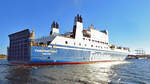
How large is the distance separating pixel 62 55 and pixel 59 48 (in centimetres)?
165

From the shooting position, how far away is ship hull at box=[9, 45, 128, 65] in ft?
79.9

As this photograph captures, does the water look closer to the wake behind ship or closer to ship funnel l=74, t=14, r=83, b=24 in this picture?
the wake behind ship

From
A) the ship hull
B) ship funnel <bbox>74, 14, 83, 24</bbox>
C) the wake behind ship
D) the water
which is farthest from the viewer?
ship funnel <bbox>74, 14, 83, 24</bbox>

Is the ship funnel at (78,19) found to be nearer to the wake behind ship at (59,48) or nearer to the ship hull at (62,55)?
the wake behind ship at (59,48)

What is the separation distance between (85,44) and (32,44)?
14058 millimetres

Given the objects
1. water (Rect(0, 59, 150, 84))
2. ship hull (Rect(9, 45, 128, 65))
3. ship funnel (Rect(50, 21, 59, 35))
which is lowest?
water (Rect(0, 59, 150, 84))

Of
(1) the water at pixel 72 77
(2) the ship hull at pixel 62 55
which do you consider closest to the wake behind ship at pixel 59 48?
(2) the ship hull at pixel 62 55

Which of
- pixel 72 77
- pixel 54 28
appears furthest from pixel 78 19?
pixel 72 77

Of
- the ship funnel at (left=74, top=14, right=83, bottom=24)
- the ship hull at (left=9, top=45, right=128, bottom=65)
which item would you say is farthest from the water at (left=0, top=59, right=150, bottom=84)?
the ship funnel at (left=74, top=14, right=83, bottom=24)

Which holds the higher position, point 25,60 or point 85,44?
point 85,44

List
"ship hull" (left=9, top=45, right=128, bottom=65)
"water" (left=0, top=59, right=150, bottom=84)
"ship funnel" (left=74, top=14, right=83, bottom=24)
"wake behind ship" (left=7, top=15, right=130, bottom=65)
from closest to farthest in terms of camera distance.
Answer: "water" (left=0, top=59, right=150, bottom=84) → "ship hull" (left=9, top=45, right=128, bottom=65) → "wake behind ship" (left=7, top=15, right=130, bottom=65) → "ship funnel" (left=74, top=14, right=83, bottom=24)

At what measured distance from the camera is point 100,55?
124 ft

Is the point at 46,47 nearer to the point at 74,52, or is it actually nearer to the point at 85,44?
the point at 74,52

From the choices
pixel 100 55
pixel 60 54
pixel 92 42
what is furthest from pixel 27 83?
pixel 100 55
